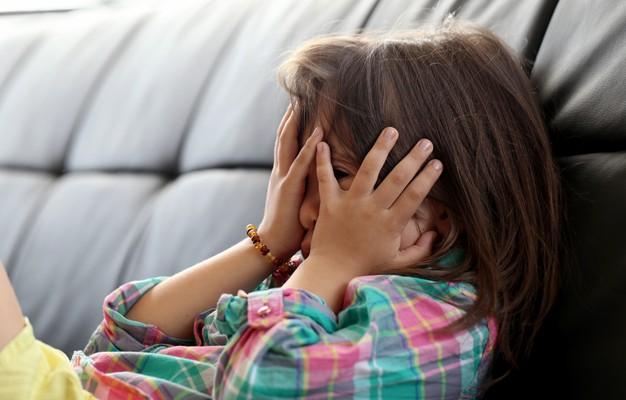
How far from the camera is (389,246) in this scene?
836 mm

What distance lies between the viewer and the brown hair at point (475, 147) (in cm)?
84

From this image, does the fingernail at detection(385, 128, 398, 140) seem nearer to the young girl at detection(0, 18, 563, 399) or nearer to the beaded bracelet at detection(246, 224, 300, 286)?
the young girl at detection(0, 18, 563, 399)

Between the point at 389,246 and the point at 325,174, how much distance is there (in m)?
0.09

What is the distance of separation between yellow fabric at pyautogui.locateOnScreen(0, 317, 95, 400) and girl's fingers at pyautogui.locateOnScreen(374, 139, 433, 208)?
326 mm

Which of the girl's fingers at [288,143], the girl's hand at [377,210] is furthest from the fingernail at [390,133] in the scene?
the girl's fingers at [288,143]

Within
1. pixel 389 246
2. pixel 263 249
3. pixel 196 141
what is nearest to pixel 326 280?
pixel 389 246

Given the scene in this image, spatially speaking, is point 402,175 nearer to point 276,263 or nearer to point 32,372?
point 276,263

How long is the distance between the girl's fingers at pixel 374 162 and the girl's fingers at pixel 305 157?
2.3 inches

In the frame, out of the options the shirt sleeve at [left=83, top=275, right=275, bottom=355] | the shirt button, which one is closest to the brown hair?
the shirt button

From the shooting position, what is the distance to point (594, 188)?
32.7 inches

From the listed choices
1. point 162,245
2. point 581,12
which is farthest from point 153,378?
point 581,12

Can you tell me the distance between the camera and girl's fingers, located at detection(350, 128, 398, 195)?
83 centimetres

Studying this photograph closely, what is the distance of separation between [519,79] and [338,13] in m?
0.45

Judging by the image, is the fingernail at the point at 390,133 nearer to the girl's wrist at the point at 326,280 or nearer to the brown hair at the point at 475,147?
the brown hair at the point at 475,147
